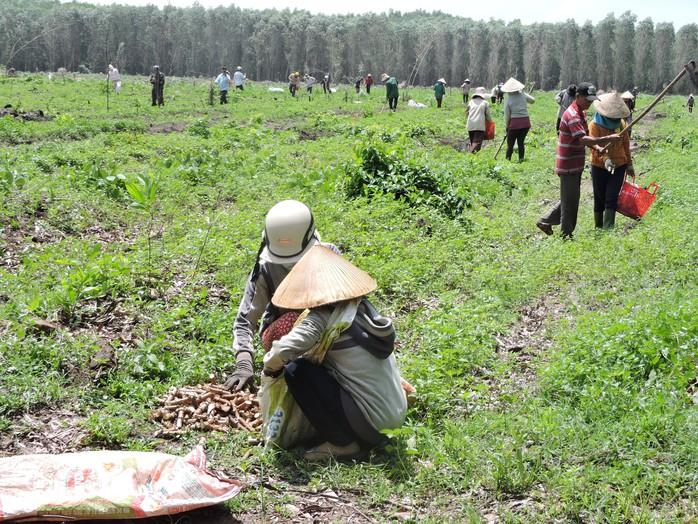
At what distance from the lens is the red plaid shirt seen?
846 centimetres

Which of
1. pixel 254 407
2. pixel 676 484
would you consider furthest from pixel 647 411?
pixel 254 407

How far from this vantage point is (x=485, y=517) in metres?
3.67

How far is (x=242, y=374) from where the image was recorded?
5.00 meters

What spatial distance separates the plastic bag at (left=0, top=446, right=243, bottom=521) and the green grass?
33 centimetres

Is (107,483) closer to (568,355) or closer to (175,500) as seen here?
(175,500)

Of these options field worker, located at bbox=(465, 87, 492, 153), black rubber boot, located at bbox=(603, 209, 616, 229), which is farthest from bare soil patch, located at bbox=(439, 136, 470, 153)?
black rubber boot, located at bbox=(603, 209, 616, 229)

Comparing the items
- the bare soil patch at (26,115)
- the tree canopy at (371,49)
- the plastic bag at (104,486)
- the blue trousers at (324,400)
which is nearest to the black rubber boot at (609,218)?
the blue trousers at (324,400)

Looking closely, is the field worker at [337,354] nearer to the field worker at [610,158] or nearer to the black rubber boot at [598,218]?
the field worker at [610,158]

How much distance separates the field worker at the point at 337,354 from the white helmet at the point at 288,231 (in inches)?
16.4

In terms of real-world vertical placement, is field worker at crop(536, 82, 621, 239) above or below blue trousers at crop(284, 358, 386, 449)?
above

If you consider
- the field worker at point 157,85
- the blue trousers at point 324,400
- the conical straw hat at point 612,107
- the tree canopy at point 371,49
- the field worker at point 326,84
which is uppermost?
the tree canopy at point 371,49

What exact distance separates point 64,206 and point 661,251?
7.11 m

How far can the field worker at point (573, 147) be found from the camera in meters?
8.38

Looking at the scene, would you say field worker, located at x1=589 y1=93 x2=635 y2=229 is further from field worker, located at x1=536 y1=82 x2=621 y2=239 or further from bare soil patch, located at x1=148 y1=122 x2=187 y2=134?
bare soil patch, located at x1=148 y1=122 x2=187 y2=134
